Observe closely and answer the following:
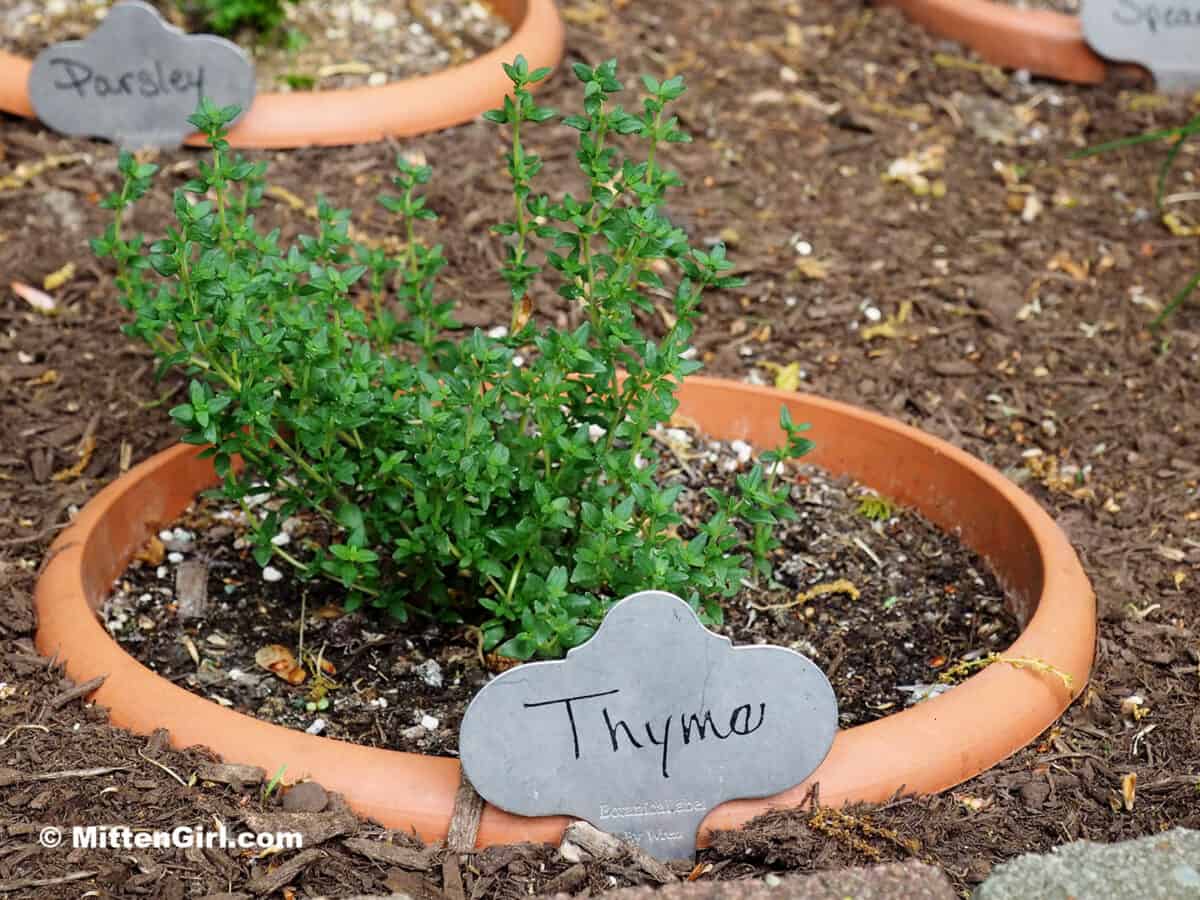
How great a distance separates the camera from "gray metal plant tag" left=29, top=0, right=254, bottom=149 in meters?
3.27

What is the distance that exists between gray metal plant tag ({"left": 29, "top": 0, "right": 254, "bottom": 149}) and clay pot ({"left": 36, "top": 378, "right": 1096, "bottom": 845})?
3.71 ft

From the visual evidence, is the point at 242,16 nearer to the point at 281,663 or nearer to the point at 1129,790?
the point at 281,663

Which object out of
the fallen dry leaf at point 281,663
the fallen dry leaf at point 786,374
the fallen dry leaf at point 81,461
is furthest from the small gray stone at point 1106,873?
the fallen dry leaf at point 81,461

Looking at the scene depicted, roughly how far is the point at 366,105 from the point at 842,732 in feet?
6.86

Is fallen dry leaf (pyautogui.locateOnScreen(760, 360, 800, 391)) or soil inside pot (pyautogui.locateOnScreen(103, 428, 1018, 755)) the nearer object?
soil inside pot (pyautogui.locateOnScreen(103, 428, 1018, 755))

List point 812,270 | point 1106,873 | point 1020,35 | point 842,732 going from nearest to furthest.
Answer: point 1106,873 < point 842,732 < point 812,270 < point 1020,35

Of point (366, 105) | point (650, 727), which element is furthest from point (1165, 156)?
point (650, 727)

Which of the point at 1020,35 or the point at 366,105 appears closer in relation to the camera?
the point at 366,105

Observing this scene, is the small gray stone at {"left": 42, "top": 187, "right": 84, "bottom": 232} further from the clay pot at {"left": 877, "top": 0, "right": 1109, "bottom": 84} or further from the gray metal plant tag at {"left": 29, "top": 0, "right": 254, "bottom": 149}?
the clay pot at {"left": 877, "top": 0, "right": 1109, "bottom": 84}

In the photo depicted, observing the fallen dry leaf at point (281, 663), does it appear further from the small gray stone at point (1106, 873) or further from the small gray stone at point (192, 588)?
the small gray stone at point (1106, 873)

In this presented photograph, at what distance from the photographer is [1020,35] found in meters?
4.02

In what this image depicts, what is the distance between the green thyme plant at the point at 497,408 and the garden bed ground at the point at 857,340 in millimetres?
364

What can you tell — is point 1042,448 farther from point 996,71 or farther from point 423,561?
point 996,71

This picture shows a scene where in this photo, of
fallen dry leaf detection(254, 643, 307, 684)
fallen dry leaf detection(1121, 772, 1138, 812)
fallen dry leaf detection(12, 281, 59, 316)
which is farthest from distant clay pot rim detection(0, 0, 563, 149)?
fallen dry leaf detection(1121, 772, 1138, 812)
